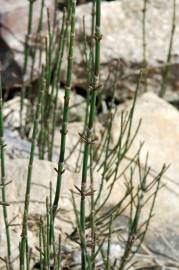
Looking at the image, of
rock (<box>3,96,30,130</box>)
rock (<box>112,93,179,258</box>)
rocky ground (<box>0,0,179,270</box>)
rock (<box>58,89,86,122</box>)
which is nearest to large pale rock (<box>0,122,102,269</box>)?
rocky ground (<box>0,0,179,270</box>)

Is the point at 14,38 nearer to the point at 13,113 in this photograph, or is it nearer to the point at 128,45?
the point at 13,113

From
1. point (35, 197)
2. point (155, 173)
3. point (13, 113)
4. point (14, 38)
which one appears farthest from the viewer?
point (14, 38)

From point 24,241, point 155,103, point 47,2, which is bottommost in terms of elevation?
point 24,241

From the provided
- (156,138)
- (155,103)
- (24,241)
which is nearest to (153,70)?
(155,103)

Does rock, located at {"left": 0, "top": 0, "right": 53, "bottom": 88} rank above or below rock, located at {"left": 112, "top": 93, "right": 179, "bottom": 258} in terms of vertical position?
above

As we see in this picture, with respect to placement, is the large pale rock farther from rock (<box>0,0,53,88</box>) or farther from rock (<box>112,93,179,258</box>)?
rock (<box>0,0,53,88</box>)

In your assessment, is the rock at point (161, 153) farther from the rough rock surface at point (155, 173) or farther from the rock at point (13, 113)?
the rock at point (13, 113)

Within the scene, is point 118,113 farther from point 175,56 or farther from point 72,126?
point 175,56

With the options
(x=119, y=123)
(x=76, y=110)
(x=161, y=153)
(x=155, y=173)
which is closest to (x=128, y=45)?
(x=76, y=110)
